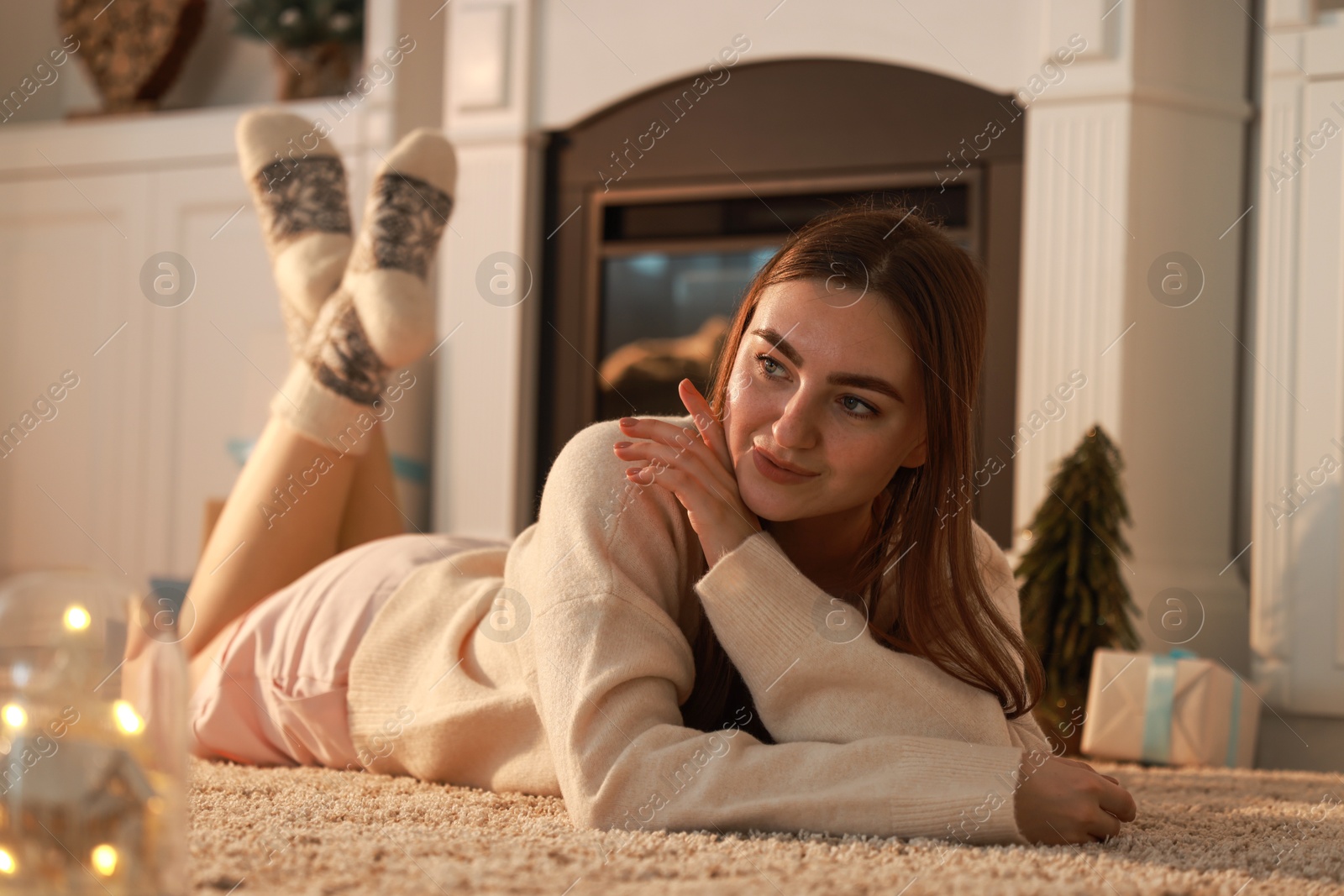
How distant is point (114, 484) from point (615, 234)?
1.41 meters

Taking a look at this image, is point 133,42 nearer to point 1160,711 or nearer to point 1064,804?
point 1160,711

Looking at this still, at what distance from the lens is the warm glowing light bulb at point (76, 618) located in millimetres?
660

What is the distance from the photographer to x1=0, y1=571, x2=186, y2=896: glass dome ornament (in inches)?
22.7

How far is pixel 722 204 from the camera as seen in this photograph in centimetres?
278

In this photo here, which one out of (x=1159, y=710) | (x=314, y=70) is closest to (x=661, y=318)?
(x=314, y=70)

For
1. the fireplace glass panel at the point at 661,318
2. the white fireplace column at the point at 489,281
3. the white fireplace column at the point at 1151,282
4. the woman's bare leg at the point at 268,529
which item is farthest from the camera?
the white fireplace column at the point at 489,281

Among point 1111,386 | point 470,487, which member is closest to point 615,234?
point 470,487

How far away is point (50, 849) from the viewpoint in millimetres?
574

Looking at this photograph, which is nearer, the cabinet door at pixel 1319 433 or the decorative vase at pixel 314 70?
the cabinet door at pixel 1319 433

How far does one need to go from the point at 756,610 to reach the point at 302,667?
57 centimetres

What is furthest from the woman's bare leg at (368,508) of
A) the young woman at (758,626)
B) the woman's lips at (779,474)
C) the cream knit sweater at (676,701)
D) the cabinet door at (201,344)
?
the cabinet door at (201,344)

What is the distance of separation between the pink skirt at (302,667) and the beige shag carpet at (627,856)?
0.18 meters

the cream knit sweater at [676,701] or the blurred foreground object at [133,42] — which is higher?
the blurred foreground object at [133,42]

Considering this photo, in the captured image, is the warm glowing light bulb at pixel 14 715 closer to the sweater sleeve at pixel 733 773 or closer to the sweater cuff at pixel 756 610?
the sweater sleeve at pixel 733 773
